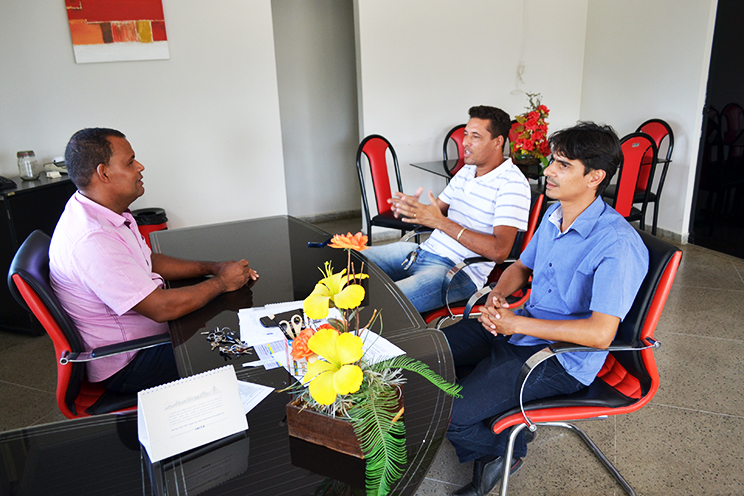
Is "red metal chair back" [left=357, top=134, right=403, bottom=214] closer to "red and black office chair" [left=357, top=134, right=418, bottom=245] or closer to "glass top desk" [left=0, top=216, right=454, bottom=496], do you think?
"red and black office chair" [left=357, top=134, right=418, bottom=245]

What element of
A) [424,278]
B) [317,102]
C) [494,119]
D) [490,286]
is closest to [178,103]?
[317,102]

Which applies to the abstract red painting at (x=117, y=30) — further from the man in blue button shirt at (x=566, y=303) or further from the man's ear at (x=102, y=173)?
the man in blue button shirt at (x=566, y=303)

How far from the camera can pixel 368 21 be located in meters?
Result: 4.52

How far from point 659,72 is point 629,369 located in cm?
390

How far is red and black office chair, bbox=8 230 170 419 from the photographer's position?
5.05 feet

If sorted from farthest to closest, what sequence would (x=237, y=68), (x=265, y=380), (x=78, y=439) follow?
(x=237, y=68), (x=265, y=380), (x=78, y=439)

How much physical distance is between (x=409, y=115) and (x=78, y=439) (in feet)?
13.7

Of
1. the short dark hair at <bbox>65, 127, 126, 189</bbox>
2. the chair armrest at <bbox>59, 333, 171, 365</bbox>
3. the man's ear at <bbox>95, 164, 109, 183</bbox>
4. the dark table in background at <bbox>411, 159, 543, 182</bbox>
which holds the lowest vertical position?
the chair armrest at <bbox>59, 333, 171, 365</bbox>

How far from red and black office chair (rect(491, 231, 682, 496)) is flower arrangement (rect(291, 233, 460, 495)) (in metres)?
0.62

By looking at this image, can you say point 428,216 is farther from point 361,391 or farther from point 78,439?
point 78,439

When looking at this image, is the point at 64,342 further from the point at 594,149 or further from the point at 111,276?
the point at 594,149

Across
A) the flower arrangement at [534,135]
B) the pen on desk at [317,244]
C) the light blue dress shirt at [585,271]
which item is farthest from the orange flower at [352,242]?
the flower arrangement at [534,135]

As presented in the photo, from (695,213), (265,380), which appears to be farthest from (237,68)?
(695,213)

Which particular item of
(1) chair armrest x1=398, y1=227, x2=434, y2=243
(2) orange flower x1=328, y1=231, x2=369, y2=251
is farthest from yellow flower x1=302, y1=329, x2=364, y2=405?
(1) chair armrest x1=398, y1=227, x2=434, y2=243
